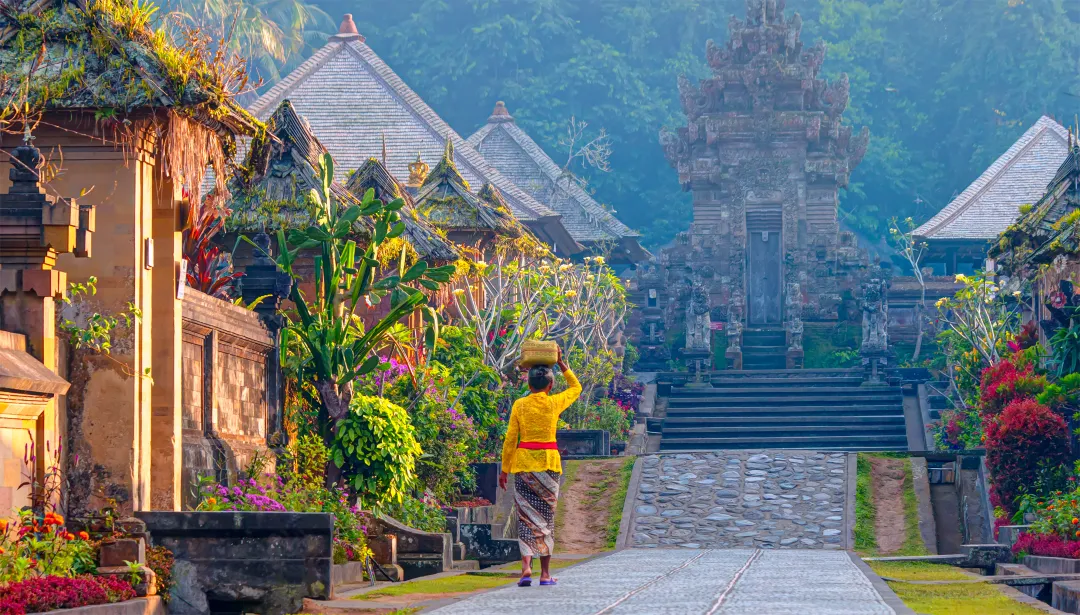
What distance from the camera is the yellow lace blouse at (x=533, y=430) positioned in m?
13.1

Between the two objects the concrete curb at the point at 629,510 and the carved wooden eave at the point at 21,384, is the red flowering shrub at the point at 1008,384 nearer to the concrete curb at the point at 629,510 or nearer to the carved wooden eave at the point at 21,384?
the concrete curb at the point at 629,510

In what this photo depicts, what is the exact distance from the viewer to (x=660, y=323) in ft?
135

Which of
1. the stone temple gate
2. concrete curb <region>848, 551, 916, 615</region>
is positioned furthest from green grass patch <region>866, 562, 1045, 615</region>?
the stone temple gate

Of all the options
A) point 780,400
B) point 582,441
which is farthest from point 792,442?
point 582,441

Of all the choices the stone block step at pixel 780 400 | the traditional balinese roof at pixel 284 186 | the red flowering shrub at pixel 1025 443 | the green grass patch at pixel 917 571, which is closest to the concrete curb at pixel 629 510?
the green grass patch at pixel 917 571

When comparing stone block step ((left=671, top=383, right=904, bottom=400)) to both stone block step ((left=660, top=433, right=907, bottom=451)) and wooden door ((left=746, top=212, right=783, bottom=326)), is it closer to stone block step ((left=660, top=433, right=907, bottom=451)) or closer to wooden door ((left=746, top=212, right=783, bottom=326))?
stone block step ((left=660, top=433, right=907, bottom=451))

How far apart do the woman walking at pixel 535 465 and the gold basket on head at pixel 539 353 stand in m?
0.12

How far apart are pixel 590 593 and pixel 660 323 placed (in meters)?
29.4

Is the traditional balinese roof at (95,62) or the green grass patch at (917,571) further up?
the traditional balinese roof at (95,62)

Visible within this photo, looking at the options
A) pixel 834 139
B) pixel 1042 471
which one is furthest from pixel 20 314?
pixel 834 139

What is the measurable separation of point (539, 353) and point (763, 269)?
30.9m

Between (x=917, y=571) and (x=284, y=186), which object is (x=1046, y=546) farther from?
(x=284, y=186)

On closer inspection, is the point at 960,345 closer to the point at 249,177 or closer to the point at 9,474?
the point at 249,177

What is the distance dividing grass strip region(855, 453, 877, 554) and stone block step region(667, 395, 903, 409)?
8431mm
